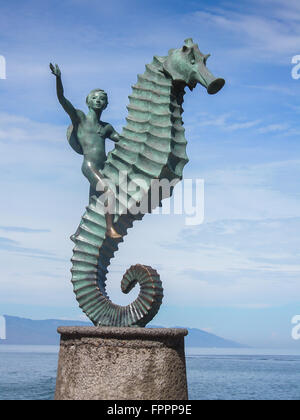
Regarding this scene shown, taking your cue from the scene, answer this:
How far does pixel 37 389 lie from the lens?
18781 millimetres

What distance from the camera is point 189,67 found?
27.3ft

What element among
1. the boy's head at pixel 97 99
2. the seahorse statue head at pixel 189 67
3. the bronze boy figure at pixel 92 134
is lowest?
the bronze boy figure at pixel 92 134

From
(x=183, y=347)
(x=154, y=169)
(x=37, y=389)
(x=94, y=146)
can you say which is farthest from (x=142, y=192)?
(x=37, y=389)

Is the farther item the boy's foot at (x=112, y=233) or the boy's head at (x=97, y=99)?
the boy's head at (x=97, y=99)

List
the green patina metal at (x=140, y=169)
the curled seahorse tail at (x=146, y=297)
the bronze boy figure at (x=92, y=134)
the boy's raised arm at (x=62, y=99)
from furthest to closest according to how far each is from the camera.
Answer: the bronze boy figure at (x=92, y=134)
the boy's raised arm at (x=62, y=99)
the green patina metal at (x=140, y=169)
the curled seahorse tail at (x=146, y=297)

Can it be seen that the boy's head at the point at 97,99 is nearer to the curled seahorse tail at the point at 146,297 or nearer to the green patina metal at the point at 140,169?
the green patina metal at the point at 140,169

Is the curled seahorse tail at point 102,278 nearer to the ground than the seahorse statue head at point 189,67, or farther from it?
nearer to the ground

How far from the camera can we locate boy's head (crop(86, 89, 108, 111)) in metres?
8.60

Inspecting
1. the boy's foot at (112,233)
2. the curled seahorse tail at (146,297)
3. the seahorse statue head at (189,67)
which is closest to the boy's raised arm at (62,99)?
Result: the seahorse statue head at (189,67)

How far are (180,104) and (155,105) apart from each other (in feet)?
1.21

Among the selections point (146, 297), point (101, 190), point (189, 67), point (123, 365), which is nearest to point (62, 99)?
point (101, 190)

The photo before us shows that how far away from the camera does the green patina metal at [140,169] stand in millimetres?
8055

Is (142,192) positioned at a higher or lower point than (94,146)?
lower
